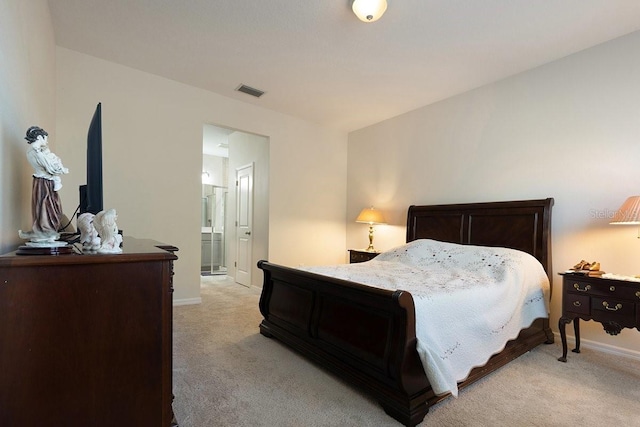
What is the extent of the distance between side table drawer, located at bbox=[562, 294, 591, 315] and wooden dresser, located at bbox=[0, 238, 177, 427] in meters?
2.85

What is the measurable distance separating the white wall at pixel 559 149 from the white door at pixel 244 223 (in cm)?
256

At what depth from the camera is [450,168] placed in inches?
155

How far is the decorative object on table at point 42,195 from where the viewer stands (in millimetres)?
1146

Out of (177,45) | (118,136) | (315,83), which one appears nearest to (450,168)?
(315,83)

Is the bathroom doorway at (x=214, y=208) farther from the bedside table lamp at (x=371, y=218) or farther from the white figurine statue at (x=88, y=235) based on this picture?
the white figurine statue at (x=88, y=235)

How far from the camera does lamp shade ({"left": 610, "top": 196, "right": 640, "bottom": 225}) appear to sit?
7.63ft

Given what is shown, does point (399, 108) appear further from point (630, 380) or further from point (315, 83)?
point (630, 380)

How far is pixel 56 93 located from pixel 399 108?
3.87 m

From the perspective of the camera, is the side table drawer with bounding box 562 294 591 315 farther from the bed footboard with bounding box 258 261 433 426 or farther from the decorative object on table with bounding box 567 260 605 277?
the bed footboard with bounding box 258 261 433 426

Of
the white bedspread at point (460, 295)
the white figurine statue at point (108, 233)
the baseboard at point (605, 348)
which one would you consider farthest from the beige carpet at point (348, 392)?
the white figurine statue at point (108, 233)

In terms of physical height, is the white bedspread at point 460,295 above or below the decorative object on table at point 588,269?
below

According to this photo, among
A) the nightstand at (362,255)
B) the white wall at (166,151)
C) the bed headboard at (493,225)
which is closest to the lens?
the bed headboard at (493,225)

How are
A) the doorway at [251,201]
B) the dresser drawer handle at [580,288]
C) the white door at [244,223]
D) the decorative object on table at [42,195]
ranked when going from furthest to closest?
the white door at [244,223] → the doorway at [251,201] → the dresser drawer handle at [580,288] → the decorative object on table at [42,195]

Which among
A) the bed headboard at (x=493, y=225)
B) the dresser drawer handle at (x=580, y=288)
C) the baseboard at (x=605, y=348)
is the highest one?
the bed headboard at (x=493, y=225)
